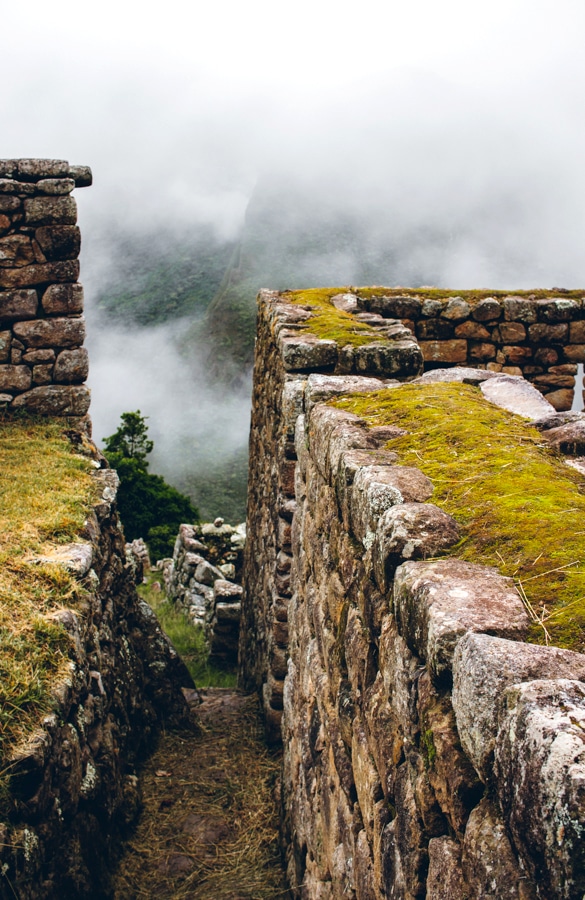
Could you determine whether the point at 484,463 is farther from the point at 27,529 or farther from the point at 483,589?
the point at 27,529

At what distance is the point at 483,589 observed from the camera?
5.31ft

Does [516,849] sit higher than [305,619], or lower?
higher

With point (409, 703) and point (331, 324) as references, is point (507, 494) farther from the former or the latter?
point (331, 324)

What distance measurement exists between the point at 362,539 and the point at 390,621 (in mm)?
497

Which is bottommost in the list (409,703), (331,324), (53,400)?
(53,400)

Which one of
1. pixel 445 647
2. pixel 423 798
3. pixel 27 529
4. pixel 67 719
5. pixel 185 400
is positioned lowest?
pixel 185 400

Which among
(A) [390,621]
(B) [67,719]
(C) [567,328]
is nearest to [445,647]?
(A) [390,621]

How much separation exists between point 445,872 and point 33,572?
9.65 ft

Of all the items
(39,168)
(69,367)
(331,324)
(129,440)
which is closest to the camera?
(331,324)

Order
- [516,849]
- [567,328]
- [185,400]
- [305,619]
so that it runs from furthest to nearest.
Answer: [185,400] → [567,328] → [305,619] → [516,849]

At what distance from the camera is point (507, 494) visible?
6.97 ft

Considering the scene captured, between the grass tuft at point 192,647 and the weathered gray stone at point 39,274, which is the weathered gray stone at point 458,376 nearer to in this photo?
the weathered gray stone at point 39,274

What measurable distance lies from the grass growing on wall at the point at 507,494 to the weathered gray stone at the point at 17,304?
15.5 feet

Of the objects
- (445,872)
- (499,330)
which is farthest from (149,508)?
(445,872)
